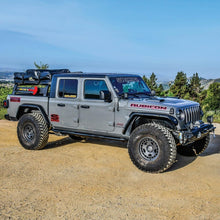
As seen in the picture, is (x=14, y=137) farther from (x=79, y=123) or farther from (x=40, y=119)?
(x=79, y=123)

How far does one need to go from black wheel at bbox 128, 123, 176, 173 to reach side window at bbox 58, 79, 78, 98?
193cm

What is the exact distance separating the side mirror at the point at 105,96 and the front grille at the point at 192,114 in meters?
1.61

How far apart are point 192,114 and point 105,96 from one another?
1.89 metres

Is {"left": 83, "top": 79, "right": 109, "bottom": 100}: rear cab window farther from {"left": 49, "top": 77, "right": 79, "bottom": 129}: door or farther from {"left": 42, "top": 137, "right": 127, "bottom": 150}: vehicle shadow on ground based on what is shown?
{"left": 42, "top": 137, "right": 127, "bottom": 150}: vehicle shadow on ground

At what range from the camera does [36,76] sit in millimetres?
7273

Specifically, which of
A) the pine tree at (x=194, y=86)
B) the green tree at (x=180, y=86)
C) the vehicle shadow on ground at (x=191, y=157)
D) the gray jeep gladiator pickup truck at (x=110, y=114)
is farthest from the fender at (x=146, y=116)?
the pine tree at (x=194, y=86)

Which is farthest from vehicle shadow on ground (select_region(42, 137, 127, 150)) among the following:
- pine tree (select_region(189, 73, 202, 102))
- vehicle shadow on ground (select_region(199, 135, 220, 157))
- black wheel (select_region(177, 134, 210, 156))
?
pine tree (select_region(189, 73, 202, 102))

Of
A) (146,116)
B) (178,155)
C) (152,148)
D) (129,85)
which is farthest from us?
(178,155)

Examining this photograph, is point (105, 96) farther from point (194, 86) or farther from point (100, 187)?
point (194, 86)

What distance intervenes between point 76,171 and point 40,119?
2.12 metres

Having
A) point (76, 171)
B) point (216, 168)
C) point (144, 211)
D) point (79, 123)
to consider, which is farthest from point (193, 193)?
point (79, 123)

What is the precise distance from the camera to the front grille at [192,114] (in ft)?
18.1

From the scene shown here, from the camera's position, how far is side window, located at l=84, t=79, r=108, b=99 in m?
6.13

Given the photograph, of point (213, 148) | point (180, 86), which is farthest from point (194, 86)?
point (213, 148)
